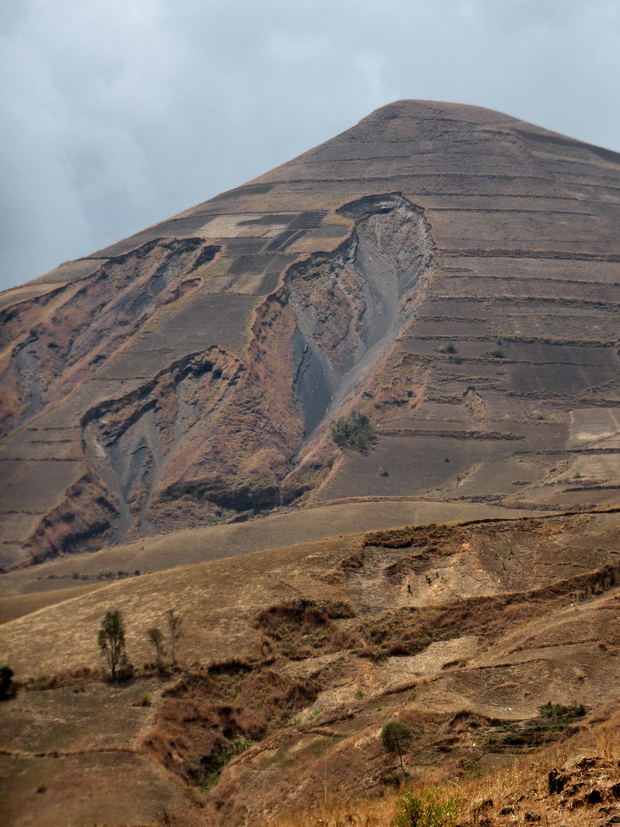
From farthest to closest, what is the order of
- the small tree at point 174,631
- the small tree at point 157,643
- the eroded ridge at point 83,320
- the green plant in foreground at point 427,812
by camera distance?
the eroded ridge at point 83,320 < the small tree at point 174,631 < the small tree at point 157,643 < the green plant in foreground at point 427,812

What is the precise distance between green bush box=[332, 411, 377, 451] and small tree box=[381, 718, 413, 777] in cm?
5538

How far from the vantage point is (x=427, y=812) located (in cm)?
1175

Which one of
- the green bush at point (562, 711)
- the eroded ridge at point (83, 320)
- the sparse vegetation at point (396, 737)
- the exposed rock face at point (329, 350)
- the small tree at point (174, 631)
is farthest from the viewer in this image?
the eroded ridge at point (83, 320)

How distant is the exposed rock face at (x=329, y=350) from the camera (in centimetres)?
7356

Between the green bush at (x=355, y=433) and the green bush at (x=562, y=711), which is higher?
the green bush at (x=355, y=433)

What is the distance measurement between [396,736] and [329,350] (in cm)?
8051

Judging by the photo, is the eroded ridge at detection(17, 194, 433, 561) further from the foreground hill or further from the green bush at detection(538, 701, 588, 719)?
the green bush at detection(538, 701, 588, 719)

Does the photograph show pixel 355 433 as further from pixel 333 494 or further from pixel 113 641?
pixel 113 641

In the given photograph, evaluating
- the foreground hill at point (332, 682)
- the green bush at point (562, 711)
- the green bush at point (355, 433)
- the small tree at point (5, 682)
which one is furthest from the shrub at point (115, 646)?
the green bush at point (355, 433)

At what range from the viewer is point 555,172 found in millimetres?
121562

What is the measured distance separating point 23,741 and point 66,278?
9899cm

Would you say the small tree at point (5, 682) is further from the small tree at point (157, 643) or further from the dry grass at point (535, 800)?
the dry grass at point (535, 800)

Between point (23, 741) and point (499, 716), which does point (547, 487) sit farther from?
point (23, 741)

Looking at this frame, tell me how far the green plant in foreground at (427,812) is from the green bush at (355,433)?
2484 inches
